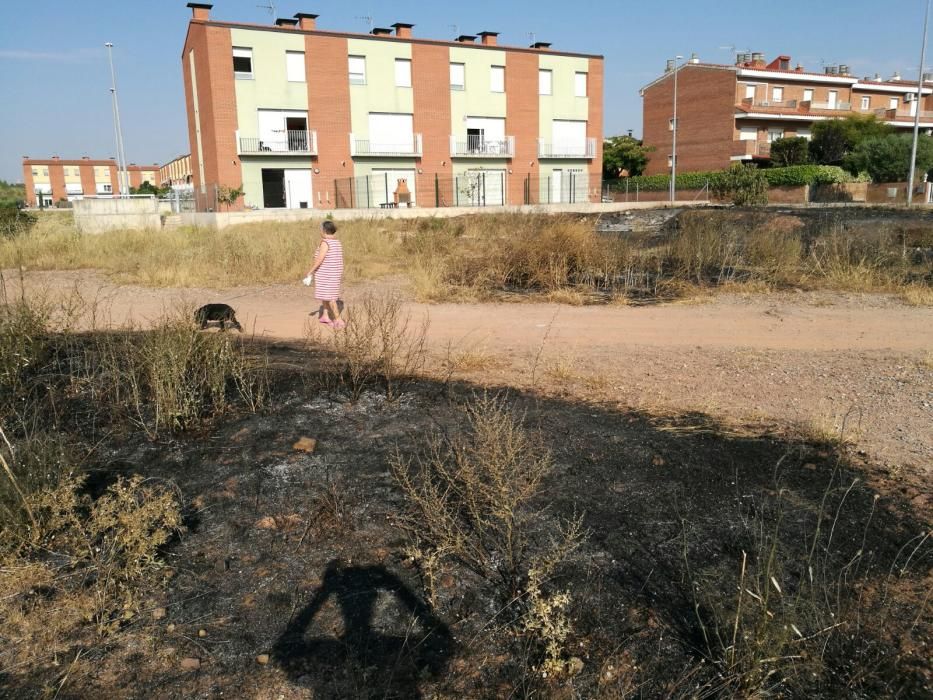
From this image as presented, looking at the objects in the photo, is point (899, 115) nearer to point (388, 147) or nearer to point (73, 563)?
point (388, 147)

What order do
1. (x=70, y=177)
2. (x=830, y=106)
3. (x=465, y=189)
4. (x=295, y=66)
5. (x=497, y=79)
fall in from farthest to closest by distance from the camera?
(x=70, y=177), (x=830, y=106), (x=497, y=79), (x=465, y=189), (x=295, y=66)

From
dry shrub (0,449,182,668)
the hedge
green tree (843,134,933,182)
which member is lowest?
dry shrub (0,449,182,668)

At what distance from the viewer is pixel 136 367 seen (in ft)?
17.5

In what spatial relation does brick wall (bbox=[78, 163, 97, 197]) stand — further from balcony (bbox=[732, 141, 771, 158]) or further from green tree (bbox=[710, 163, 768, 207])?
green tree (bbox=[710, 163, 768, 207])

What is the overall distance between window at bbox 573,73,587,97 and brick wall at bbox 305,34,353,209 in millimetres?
15293

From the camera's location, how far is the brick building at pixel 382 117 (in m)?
38.3

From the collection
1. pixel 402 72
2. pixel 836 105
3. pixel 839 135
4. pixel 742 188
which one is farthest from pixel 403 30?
pixel 836 105

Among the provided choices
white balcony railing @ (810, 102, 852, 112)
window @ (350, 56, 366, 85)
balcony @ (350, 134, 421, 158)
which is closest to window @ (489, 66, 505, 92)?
balcony @ (350, 134, 421, 158)

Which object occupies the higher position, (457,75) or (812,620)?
(457,75)

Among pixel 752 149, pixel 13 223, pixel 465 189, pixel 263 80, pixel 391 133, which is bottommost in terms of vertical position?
pixel 13 223

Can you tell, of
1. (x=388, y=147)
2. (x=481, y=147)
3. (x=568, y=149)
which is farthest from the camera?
(x=568, y=149)

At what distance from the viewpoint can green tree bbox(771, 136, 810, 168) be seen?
1918 inches

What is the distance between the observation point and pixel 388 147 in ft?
138

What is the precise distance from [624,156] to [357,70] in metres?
25.7
